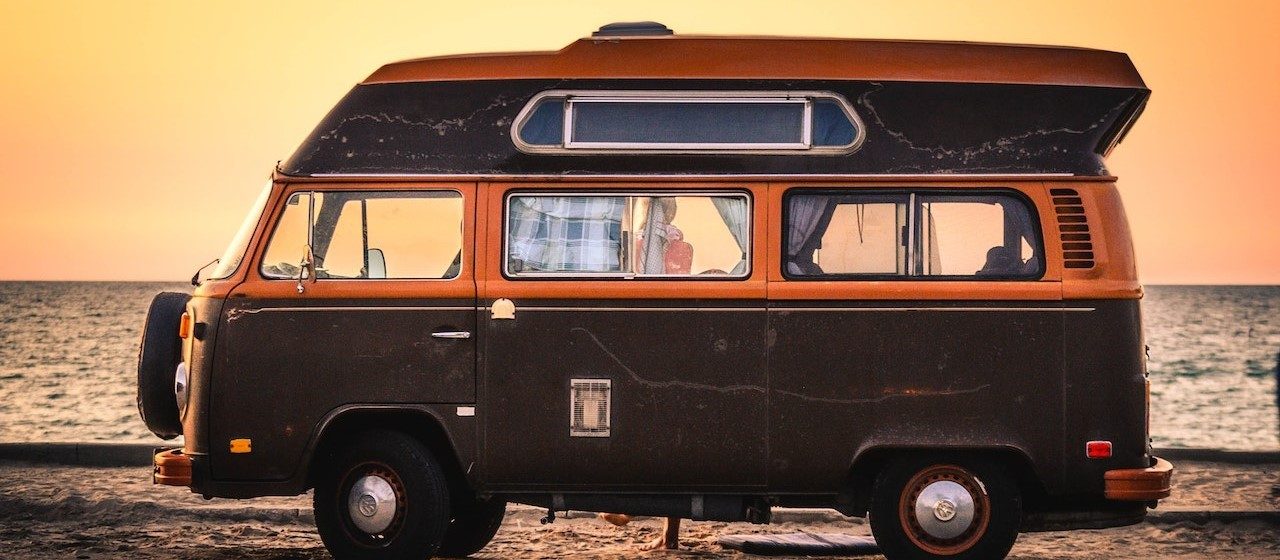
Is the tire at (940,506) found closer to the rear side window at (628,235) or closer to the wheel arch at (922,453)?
the wheel arch at (922,453)

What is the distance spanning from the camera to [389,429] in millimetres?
9070

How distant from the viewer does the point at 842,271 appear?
8.74m

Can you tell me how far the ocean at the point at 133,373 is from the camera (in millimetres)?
34375

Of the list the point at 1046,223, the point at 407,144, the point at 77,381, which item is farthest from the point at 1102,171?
the point at 77,381

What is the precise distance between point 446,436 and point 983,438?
9.54 feet

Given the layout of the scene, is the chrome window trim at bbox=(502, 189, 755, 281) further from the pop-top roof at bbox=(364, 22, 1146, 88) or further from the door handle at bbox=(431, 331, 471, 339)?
the pop-top roof at bbox=(364, 22, 1146, 88)

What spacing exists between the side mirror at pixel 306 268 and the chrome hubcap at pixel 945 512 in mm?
3517

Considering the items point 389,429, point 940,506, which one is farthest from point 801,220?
point 389,429

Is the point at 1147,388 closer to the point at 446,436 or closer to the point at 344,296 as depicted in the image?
the point at 446,436

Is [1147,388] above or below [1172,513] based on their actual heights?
above

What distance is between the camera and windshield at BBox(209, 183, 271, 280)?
9.05 meters

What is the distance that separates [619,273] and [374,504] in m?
1.89

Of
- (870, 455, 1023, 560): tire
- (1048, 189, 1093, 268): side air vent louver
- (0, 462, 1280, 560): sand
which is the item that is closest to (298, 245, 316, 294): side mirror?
(0, 462, 1280, 560): sand

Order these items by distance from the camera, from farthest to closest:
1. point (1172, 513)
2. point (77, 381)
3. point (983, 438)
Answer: point (77, 381) < point (1172, 513) < point (983, 438)
